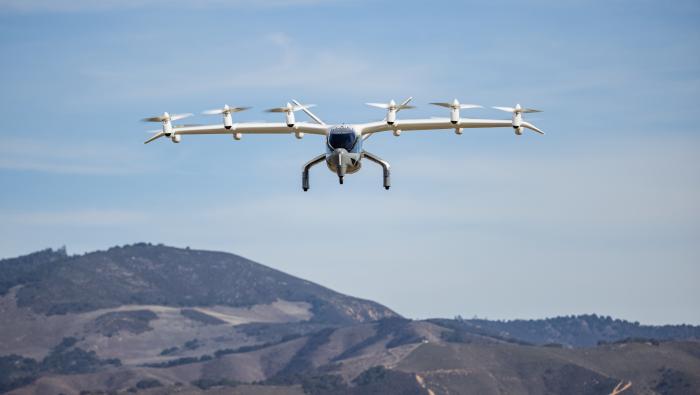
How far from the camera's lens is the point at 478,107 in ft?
310

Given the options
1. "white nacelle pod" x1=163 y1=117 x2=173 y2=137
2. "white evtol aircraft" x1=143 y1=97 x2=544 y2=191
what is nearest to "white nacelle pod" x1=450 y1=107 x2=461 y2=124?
"white evtol aircraft" x1=143 y1=97 x2=544 y2=191

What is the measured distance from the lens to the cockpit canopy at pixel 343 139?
99250mm

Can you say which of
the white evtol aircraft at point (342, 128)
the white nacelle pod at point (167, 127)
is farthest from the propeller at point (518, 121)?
the white nacelle pod at point (167, 127)

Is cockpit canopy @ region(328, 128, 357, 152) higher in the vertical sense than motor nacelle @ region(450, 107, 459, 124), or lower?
lower

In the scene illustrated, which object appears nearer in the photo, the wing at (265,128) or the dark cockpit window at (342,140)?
the dark cockpit window at (342,140)

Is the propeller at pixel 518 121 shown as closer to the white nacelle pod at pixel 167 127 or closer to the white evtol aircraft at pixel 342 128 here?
the white evtol aircraft at pixel 342 128

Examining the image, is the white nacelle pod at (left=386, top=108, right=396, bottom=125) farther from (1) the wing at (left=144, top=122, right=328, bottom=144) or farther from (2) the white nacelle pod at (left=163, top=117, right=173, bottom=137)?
(2) the white nacelle pod at (left=163, top=117, right=173, bottom=137)

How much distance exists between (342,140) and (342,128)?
1.45 metres

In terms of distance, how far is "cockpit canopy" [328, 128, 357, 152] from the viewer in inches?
3907

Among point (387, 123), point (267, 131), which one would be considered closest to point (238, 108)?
point (267, 131)

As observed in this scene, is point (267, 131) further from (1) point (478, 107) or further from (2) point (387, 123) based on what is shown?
(1) point (478, 107)

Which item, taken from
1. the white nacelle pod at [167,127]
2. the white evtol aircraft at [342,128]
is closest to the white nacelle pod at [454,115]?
the white evtol aircraft at [342,128]

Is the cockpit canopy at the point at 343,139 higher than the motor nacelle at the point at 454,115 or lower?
lower

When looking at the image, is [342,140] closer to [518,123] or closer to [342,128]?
[342,128]
